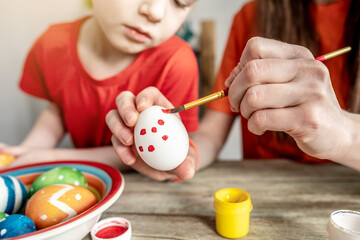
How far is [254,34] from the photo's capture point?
2.48 ft

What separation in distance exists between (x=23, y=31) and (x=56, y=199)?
21.4 inches

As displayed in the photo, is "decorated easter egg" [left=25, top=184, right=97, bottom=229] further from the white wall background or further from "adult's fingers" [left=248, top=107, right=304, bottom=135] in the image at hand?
the white wall background

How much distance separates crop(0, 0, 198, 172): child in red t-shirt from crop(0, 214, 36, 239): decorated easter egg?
29 cm

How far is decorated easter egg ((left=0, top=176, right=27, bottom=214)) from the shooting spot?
477mm

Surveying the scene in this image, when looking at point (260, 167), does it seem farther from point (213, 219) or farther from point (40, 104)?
point (40, 104)

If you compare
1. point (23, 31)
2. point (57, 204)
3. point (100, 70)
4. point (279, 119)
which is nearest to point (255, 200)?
point (279, 119)

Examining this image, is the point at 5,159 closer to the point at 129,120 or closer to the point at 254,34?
the point at 129,120

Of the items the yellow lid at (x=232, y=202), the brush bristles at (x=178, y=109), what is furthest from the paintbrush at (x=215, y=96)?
the yellow lid at (x=232, y=202)

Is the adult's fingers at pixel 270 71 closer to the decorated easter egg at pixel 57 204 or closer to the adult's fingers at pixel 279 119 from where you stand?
the adult's fingers at pixel 279 119

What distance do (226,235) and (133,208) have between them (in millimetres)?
182

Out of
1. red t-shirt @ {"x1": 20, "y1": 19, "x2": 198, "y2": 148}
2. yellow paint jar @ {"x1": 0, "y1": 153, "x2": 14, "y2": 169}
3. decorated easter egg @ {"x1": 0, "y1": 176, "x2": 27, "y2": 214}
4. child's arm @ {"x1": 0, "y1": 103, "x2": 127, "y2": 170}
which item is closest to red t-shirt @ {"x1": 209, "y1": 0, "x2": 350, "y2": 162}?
red t-shirt @ {"x1": 20, "y1": 19, "x2": 198, "y2": 148}

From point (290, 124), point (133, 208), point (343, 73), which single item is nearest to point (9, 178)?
point (133, 208)

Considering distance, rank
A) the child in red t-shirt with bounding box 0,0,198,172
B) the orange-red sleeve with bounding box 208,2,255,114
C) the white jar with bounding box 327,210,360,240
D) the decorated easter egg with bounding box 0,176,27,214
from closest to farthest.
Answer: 1. the white jar with bounding box 327,210,360,240
2. the decorated easter egg with bounding box 0,176,27,214
3. the child in red t-shirt with bounding box 0,0,198,172
4. the orange-red sleeve with bounding box 208,2,255,114

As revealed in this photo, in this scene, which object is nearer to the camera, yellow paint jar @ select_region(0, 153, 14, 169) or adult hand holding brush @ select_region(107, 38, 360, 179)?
adult hand holding brush @ select_region(107, 38, 360, 179)
